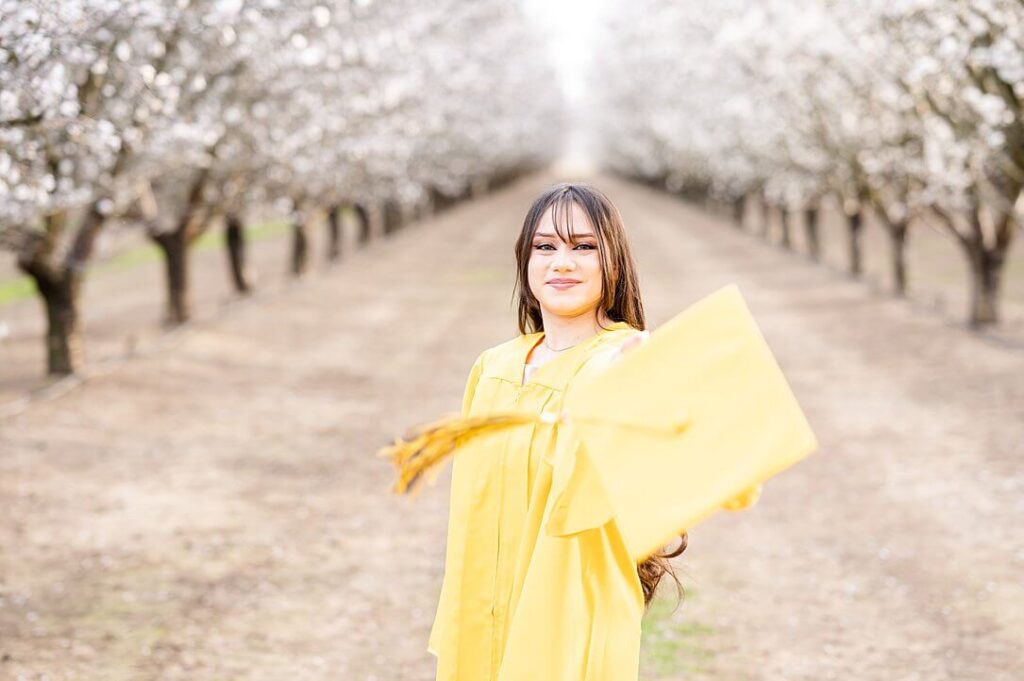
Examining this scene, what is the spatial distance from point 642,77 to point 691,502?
45.3m

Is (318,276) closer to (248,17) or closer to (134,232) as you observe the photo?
(134,232)

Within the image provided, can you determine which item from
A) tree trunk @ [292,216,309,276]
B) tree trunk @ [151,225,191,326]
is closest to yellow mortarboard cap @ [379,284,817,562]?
tree trunk @ [151,225,191,326]

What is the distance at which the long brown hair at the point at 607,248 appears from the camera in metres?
3.62

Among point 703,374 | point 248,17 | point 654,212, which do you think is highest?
point 248,17

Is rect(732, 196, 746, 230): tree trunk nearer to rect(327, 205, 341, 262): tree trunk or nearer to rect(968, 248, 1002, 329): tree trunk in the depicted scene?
rect(327, 205, 341, 262): tree trunk

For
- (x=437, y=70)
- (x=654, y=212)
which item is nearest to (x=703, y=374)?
(x=437, y=70)

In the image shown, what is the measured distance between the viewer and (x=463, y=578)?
3.70 metres

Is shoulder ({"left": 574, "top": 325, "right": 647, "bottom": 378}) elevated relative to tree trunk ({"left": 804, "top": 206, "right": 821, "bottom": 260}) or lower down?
elevated

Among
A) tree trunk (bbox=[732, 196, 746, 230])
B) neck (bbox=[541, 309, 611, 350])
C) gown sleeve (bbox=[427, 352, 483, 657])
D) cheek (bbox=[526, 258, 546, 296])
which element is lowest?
tree trunk (bbox=[732, 196, 746, 230])

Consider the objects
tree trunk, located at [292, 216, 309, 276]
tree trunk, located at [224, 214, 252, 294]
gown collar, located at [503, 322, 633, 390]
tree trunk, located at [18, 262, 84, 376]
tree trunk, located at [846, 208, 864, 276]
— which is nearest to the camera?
gown collar, located at [503, 322, 633, 390]

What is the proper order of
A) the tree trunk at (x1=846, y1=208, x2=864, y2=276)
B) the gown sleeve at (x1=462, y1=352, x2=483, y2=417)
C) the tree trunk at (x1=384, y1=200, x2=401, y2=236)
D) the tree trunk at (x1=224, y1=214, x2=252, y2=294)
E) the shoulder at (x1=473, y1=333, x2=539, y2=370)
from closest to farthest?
the shoulder at (x1=473, y1=333, x2=539, y2=370) < the gown sleeve at (x1=462, y1=352, x2=483, y2=417) < the tree trunk at (x1=224, y1=214, x2=252, y2=294) < the tree trunk at (x1=846, y1=208, x2=864, y2=276) < the tree trunk at (x1=384, y1=200, x2=401, y2=236)

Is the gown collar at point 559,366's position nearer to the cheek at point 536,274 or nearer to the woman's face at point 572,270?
the woman's face at point 572,270

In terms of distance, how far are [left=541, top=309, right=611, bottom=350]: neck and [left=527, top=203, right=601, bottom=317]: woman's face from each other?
4 centimetres

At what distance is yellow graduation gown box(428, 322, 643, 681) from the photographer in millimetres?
3338
